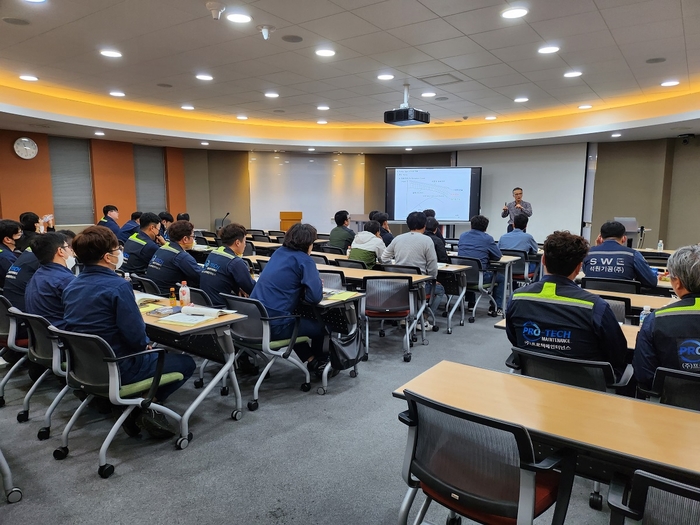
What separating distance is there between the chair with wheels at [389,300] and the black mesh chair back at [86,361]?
2.51 metres

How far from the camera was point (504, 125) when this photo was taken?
10.1 meters

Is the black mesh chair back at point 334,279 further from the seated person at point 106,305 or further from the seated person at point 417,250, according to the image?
the seated person at point 106,305

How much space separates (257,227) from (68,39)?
7751mm

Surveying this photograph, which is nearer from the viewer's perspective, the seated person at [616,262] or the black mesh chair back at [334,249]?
the seated person at [616,262]

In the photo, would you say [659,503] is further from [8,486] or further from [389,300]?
[389,300]

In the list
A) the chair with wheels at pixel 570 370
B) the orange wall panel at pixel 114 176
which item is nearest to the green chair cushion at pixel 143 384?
the chair with wheels at pixel 570 370

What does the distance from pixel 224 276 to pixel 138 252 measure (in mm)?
1990

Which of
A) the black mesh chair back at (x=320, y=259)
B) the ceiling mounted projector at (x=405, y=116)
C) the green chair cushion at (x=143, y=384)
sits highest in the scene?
the ceiling mounted projector at (x=405, y=116)

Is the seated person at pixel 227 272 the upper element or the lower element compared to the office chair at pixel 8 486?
upper

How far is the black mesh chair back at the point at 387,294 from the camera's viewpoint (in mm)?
4539

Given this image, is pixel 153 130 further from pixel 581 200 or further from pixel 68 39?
pixel 581 200

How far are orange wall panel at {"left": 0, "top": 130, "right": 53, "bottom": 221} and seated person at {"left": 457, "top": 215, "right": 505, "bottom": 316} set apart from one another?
867cm

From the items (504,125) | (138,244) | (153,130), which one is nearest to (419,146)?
(504,125)

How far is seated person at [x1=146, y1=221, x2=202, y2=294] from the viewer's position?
13.7 ft
